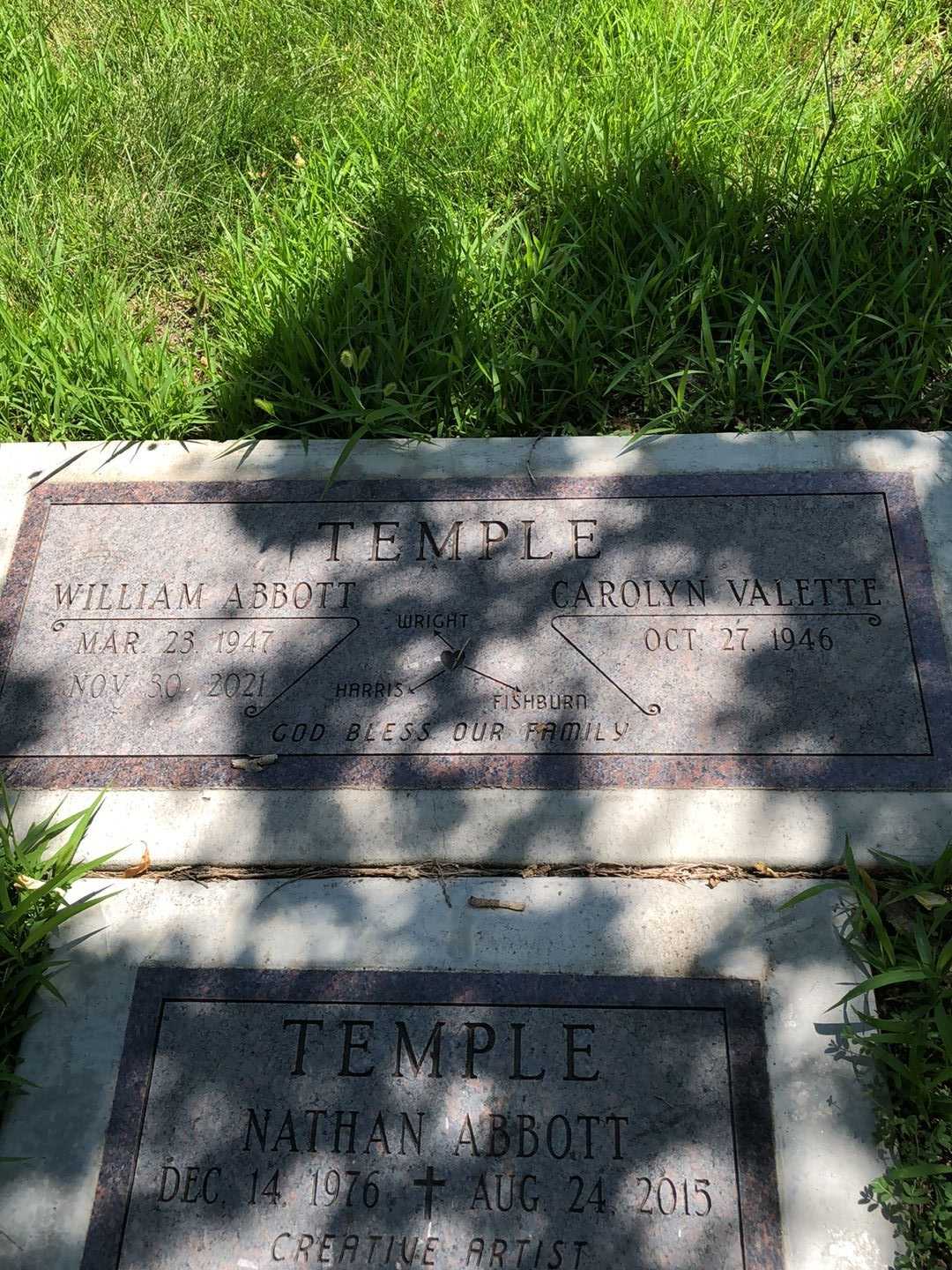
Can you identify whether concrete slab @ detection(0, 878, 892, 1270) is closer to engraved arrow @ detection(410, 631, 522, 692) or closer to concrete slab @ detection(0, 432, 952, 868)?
concrete slab @ detection(0, 432, 952, 868)

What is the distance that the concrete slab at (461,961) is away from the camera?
1.95m

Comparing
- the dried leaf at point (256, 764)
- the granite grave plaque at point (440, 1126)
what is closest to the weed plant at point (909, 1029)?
the granite grave plaque at point (440, 1126)

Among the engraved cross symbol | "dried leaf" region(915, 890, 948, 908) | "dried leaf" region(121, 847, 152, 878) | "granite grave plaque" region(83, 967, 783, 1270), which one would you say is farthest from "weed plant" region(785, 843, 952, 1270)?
"dried leaf" region(121, 847, 152, 878)

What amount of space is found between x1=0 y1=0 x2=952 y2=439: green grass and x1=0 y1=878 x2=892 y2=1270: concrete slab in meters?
1.31

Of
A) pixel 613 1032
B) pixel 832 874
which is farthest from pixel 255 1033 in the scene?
pixel 832 874

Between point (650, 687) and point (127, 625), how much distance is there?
131 centimetres

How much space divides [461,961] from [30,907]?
0.93m

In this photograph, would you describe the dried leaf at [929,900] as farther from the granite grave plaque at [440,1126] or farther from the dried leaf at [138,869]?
the dried leaf at [138,869]

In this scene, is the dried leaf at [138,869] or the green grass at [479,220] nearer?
the dried leaf at [138,869]

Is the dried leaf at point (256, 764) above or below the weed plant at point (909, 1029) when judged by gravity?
above

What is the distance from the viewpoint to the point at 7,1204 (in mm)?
1994

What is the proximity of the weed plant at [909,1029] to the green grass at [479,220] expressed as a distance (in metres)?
1.29

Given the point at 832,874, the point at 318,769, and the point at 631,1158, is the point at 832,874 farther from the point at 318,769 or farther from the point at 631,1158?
the point at 318,769

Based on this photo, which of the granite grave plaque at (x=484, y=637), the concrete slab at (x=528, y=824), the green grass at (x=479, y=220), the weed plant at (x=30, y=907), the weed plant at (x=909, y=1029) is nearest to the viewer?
the weed plant at (x=909, y=1029)
